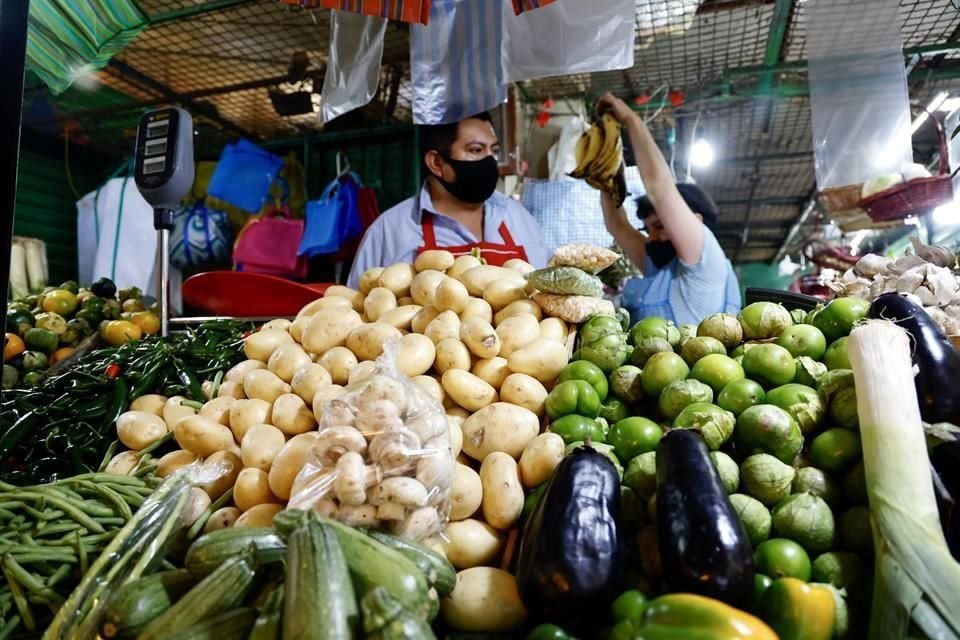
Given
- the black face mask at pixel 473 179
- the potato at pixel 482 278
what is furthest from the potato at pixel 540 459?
the black face mask at pixel 473 179

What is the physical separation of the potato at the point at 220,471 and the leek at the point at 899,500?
179 cm

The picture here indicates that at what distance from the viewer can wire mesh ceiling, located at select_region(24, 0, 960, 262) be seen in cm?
564

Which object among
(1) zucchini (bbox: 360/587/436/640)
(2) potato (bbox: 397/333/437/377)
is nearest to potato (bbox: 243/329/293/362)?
(2) potato (bbox: 397/333/437/377)

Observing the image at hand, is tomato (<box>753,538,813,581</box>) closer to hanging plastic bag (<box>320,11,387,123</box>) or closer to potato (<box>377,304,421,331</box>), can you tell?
potato (<box>377,304,421,331</box>)

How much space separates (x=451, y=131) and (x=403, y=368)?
290cm

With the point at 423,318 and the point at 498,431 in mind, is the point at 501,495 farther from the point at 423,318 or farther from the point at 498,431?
the point at 423,318

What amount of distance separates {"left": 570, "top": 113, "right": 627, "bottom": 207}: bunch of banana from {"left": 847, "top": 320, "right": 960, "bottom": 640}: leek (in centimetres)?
306

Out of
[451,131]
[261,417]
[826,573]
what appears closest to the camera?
[826,573]

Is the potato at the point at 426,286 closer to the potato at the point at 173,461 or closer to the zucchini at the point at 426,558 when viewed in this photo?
the potato at the point at 173,461

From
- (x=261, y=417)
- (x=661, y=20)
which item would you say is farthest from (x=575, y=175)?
(x=261, y=417)

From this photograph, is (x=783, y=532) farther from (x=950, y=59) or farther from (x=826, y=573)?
(x=950, y=59)

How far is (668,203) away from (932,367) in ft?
7.79

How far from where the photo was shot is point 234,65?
6.81 m

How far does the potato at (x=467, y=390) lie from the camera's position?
6.22ft
